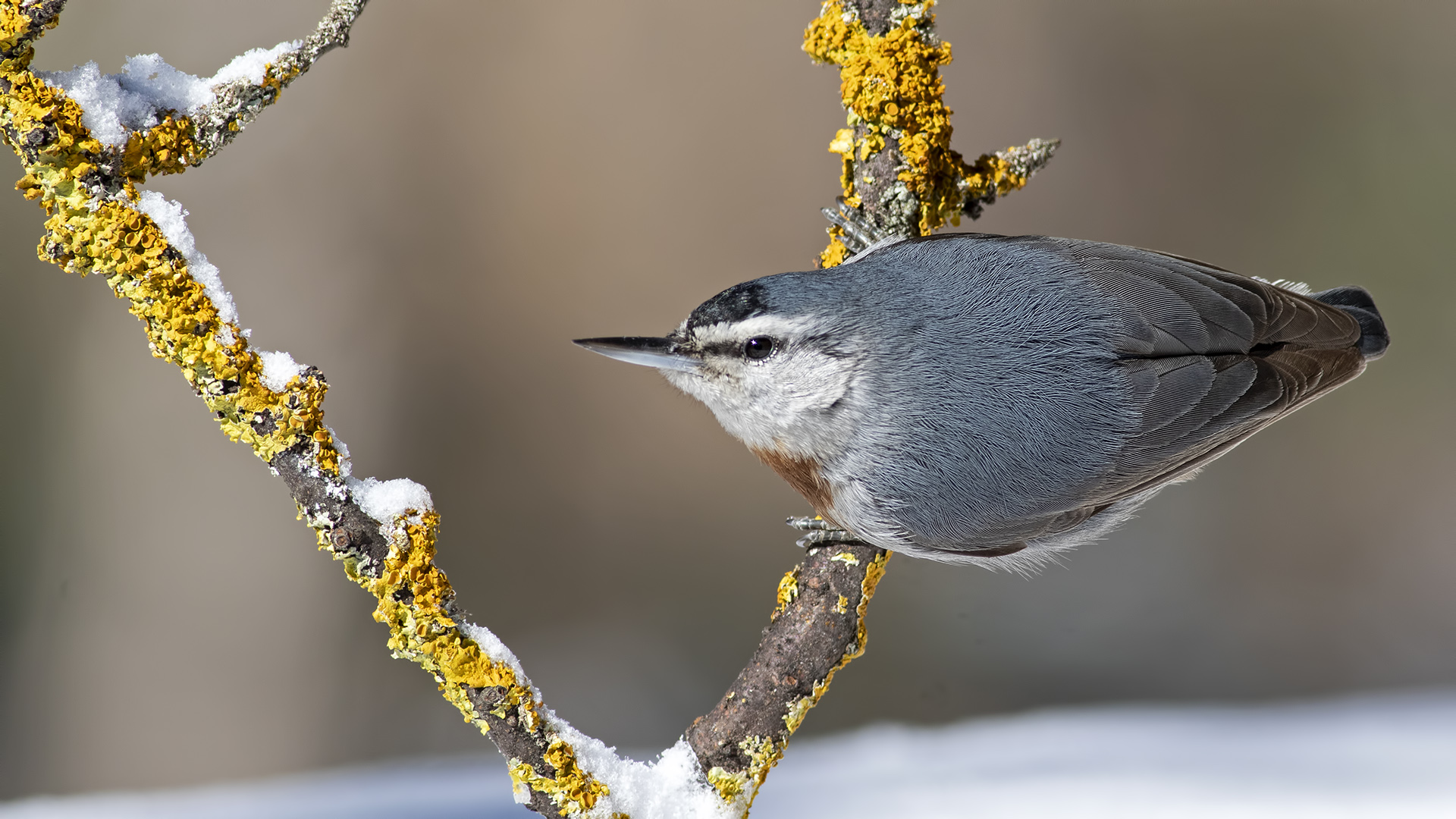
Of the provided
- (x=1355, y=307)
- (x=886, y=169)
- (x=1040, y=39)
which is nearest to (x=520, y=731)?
(x=886, y=169)

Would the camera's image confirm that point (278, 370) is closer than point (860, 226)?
Yes

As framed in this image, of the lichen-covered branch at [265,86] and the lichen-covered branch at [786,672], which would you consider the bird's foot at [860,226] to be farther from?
the lichen-covered branch at [265,86]

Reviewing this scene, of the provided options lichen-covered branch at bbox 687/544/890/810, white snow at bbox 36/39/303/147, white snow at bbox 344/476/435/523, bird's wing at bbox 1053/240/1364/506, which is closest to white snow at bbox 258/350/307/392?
white snow at bbox 344/476/435/523

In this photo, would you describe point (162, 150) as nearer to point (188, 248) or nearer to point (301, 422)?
point (188, 248)

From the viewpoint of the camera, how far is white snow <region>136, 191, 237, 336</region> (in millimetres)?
867

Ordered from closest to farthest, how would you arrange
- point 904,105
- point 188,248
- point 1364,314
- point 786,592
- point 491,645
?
point 188,248, point 491,645, point 786,592, point 904,105, point 1364,314

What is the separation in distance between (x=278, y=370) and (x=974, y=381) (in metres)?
0.77

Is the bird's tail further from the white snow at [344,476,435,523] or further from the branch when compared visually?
the white snow at [344,476,435,523]

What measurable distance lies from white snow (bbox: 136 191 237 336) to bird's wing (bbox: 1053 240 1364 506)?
1.01 metres

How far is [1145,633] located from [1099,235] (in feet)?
2.78

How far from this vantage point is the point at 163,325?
0.86 m

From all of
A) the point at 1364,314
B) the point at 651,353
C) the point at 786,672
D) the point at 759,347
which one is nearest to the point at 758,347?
the point at 759,347

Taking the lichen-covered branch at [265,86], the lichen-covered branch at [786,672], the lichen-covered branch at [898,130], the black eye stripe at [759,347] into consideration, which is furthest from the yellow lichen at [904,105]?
the lichen-covered branch at [265,86]

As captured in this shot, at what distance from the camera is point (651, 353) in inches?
42.1
